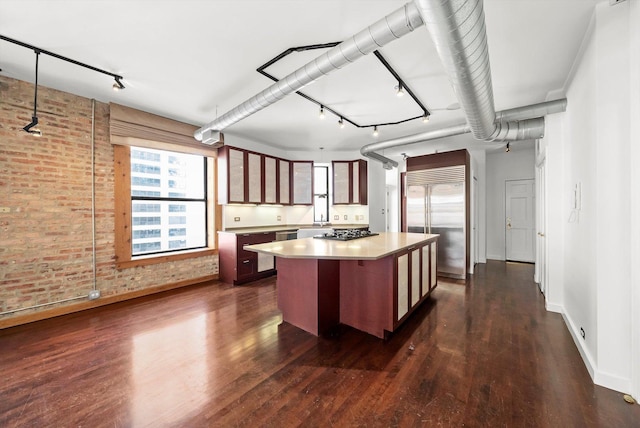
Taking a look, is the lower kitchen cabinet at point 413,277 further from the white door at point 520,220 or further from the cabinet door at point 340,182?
the white door at point 520,220

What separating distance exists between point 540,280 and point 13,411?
6.37 meters

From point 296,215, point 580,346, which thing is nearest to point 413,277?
point 580,346

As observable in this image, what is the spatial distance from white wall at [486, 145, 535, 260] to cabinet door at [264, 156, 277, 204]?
18.8 feet

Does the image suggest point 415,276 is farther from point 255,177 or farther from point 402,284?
point 255,177

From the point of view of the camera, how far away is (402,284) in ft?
9.46

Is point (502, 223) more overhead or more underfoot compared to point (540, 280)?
more overhead

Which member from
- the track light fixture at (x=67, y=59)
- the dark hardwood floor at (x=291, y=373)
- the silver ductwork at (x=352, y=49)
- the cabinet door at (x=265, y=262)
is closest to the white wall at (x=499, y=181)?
the dark hardwood floor at (x=291, y=373)

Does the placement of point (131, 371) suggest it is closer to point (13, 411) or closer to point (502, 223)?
point (13, 411)

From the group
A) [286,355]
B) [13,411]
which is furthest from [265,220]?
[13,411]

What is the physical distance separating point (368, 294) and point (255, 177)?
12.2 ft

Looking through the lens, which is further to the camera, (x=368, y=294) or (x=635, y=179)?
(x=368, y=294)

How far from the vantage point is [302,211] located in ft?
22.5

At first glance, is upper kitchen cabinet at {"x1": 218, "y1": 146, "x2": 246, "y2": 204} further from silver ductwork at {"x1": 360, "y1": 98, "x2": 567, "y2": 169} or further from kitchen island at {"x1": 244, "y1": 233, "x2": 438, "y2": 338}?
silver ductwork at {"x1": 360, "y1": 98, "x2": 567, "y2": 169}

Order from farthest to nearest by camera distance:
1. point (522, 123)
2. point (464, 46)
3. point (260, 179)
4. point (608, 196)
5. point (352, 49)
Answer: point (260, 179)
point (522, 123)
point (352, 49)
point (608, 196)
point (464, 46)
